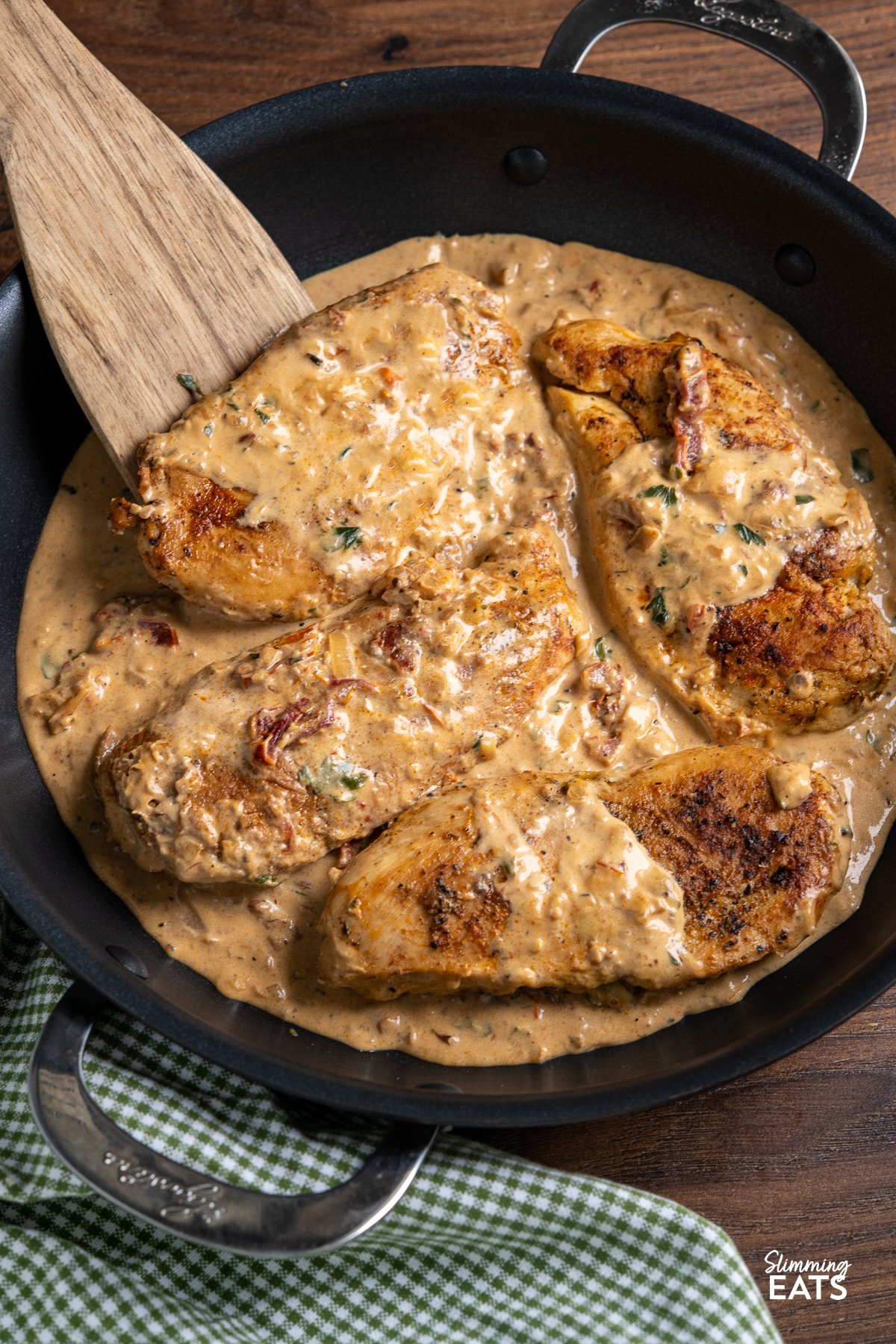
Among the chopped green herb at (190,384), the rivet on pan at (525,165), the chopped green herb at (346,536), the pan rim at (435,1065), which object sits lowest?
the pan rim at (435,1065)

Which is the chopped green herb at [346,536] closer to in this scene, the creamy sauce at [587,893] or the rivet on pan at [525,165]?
the creamy sauce at [587,893]

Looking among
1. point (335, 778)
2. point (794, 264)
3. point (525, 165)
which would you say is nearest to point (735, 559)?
point (794, 264)

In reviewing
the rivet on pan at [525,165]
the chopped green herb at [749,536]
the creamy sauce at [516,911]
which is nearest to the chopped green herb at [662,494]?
the chopped green herb at [749,536]

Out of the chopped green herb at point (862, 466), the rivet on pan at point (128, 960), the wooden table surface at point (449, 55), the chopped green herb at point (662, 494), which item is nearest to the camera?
the rivet on pan at point (128, 960)

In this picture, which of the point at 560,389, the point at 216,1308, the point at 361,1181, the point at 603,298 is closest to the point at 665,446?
the point at 560,389

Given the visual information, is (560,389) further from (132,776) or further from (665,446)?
(132,776)

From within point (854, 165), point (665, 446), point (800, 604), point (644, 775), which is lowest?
point (644, 775)
